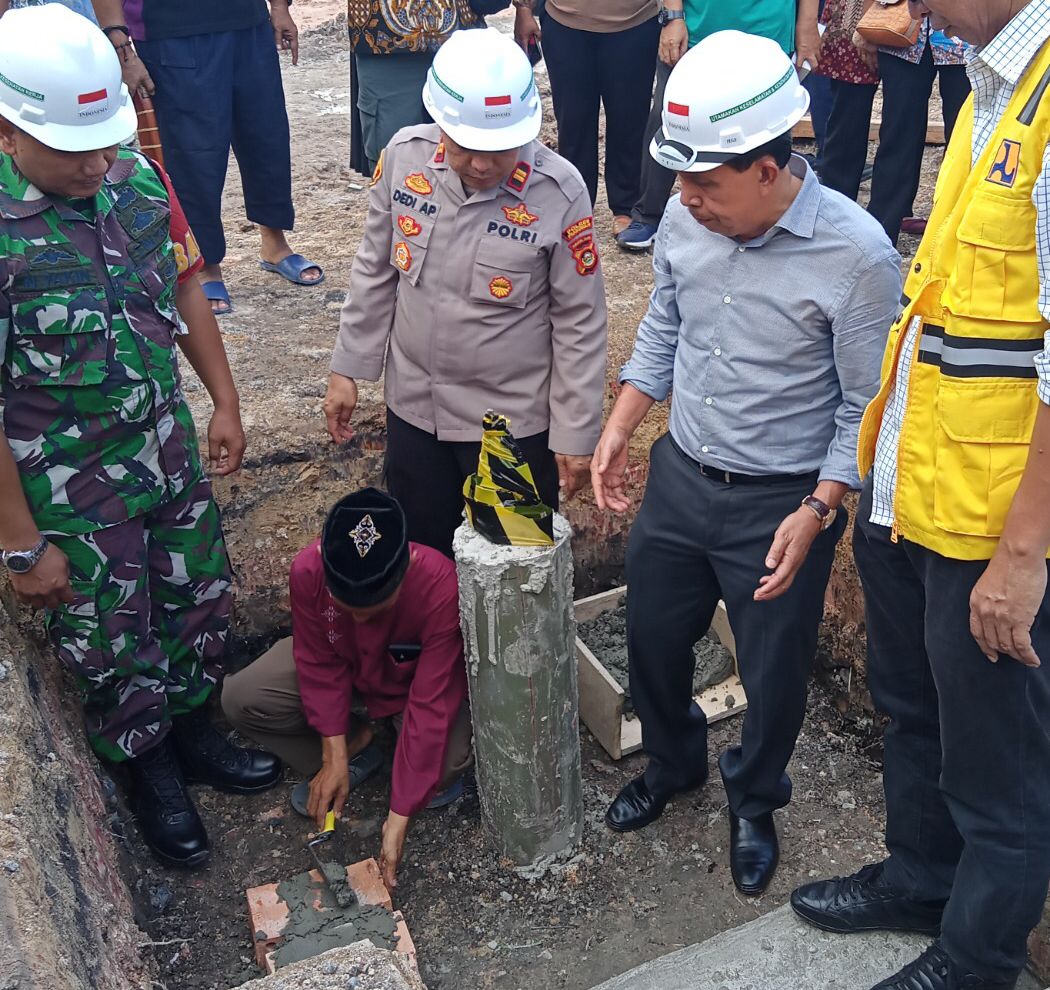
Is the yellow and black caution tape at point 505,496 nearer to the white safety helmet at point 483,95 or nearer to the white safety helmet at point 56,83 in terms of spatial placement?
the white safety helmet at point 483,95

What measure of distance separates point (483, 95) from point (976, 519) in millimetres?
1604

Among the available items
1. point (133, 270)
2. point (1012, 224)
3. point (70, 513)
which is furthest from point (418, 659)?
point (1012, 224)

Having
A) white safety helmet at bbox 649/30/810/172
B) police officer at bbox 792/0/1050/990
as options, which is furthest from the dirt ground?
white safety helmet at bbox 649/30/810/172

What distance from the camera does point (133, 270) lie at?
282cm

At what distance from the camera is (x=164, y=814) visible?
3.34 metres

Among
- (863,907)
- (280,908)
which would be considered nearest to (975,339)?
(863,907)

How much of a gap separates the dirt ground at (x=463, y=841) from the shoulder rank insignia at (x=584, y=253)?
4.79 ft

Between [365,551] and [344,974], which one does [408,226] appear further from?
[344,974]

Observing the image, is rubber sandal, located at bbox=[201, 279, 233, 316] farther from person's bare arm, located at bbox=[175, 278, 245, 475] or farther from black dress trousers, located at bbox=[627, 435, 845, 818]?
black dress trousers, located at bbox=[627, 435, 845, 818]

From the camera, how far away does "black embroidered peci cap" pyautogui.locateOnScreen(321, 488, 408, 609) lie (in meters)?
2.89

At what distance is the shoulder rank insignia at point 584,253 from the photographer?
3059 mm

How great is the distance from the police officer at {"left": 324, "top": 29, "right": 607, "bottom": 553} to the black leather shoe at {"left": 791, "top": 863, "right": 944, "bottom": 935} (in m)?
1.30

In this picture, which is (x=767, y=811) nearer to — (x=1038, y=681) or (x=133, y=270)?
(x=1038, y=681)

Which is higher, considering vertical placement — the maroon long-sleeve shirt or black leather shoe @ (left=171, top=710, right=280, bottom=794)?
the maroon long-sleeve shirt
